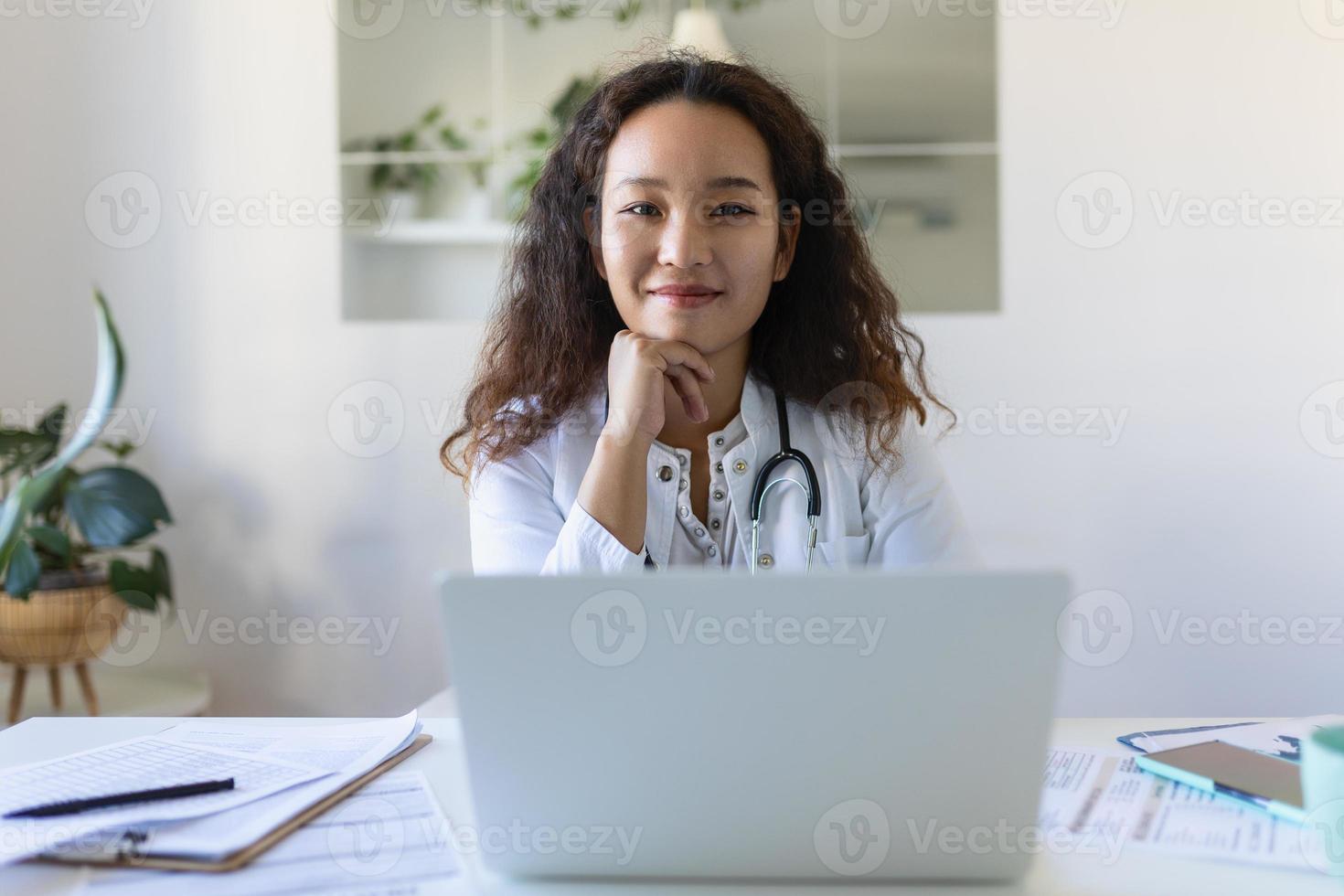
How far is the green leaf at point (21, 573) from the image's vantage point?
2395 millimetres

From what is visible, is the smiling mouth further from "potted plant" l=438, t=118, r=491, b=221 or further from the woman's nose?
"potted plant" l=438, t=118, r=491, b=221

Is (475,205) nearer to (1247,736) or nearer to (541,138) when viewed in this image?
(541,138)

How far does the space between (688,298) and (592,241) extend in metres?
0.25

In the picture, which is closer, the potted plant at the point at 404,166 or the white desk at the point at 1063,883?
the white desk at the point at 1063,883

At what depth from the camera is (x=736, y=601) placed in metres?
0.68

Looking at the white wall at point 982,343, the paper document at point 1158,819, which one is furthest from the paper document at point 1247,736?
the white wall at point 982,343

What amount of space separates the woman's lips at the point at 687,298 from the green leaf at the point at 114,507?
1518 mm

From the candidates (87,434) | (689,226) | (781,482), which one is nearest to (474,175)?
(689,226)

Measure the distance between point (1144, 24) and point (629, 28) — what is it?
1.21m

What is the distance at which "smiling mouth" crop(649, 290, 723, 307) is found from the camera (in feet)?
5.10

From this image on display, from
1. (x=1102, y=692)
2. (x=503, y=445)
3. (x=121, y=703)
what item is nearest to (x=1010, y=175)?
(x=1102, y=692)

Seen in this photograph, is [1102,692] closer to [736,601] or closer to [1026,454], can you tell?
[1026,454]

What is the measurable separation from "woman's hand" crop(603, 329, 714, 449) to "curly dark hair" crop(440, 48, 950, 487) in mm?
153

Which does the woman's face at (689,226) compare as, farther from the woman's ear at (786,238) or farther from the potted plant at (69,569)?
the potted plant at (69,569)
